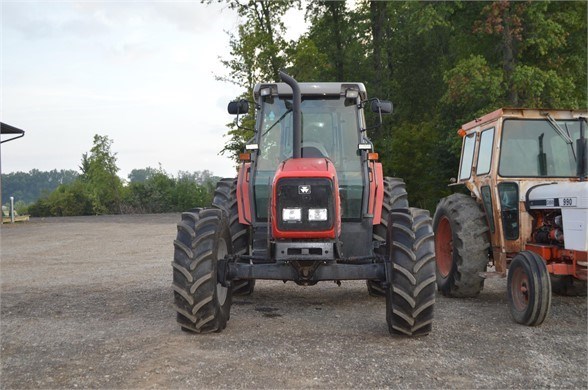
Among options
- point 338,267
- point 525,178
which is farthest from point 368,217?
point 525,178

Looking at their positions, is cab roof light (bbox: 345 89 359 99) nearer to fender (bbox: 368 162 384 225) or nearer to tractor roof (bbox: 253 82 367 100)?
tractor roof (bbox: 253 82 367 100)

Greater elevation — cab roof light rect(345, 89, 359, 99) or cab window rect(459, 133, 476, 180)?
cab roof light rect(345, 89, 359, 99)

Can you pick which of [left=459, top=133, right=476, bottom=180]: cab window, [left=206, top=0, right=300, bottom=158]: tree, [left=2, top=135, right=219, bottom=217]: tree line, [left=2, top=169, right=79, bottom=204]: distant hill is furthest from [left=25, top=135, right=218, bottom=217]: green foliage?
[left=2, top=169, right=79, bottom=204]: distant hill

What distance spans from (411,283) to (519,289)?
1468 millimetres

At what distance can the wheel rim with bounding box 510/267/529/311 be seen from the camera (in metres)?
6.37

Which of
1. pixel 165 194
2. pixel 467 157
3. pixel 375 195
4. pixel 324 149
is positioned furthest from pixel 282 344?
pixel 165 194

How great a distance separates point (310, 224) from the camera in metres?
5.85

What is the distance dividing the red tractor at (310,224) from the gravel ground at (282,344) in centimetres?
40

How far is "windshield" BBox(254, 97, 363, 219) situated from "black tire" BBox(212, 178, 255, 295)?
2.03 ft

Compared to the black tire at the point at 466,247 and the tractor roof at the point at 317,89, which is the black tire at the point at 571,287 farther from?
the tractor roof at the point at 317,89

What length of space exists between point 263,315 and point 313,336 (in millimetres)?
1184

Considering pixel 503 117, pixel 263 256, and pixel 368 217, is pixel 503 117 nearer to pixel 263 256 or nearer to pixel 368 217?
pixel 368 217

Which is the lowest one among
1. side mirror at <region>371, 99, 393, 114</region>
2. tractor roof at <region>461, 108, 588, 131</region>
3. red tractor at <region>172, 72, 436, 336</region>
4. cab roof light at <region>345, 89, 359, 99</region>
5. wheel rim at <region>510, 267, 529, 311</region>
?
wheel rim at <region>510, 267, 529, 311</region>

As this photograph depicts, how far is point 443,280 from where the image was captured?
8.26 metres
